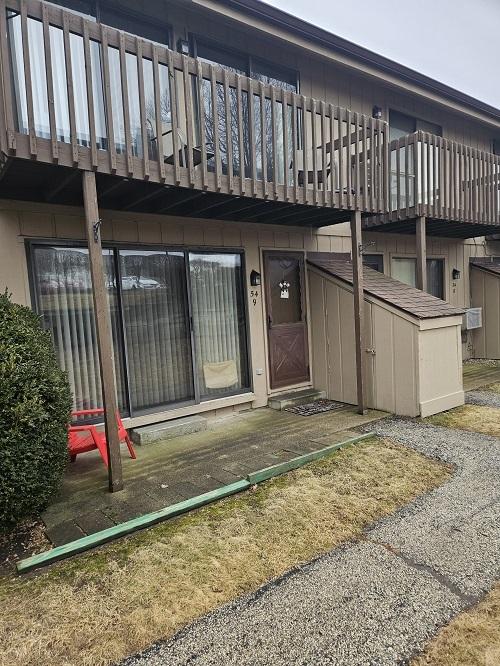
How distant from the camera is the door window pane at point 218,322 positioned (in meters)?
5.38

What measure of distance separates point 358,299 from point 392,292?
70cm

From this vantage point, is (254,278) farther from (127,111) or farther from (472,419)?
(472,419)

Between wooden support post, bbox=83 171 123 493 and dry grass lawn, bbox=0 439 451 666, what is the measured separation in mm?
754

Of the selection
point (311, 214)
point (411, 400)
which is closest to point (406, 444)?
point (411, 400)

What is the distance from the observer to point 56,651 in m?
1.86

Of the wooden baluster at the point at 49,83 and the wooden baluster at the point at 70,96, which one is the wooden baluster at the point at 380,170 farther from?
the wooden baluster at the point at 49,83

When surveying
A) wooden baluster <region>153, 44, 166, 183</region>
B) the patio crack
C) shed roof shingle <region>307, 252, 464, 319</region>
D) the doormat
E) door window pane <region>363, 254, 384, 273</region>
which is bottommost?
the doormat

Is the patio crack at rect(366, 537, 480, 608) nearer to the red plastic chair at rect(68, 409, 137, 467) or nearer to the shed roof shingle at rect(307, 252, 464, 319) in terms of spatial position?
the red plastic chair at rect(68, 409, 137, 467)

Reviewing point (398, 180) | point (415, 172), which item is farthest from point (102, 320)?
point (415, 172)

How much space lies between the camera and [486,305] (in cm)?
915

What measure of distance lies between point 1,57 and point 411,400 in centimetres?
508

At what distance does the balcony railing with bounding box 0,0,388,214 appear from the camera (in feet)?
9.83

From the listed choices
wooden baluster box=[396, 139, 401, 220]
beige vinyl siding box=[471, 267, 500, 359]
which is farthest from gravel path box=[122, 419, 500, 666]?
beige vinyl siding box=[471, 267, 500, 359]

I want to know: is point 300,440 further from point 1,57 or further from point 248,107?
point 1,57
